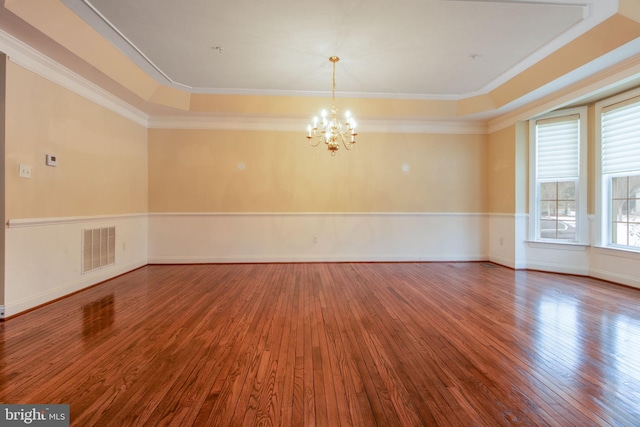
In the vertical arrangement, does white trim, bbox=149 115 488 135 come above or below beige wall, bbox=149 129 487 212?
above

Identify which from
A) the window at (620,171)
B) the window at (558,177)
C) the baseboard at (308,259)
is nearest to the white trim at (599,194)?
the window at (620,171)

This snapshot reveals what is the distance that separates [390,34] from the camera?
344cm

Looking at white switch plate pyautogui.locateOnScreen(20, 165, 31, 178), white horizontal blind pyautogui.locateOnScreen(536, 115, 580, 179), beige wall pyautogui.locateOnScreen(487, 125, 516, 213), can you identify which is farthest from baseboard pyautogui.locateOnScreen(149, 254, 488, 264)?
white switch plate pyautogui.locateOnScreen(20, 165, 31, 178)

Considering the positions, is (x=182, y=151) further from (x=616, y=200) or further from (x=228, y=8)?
(x=616, y=200)

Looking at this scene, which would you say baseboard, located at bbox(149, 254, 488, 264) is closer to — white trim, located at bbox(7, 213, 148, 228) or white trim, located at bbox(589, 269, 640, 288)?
white trim, located at bbox(7, 213, 148, 228)

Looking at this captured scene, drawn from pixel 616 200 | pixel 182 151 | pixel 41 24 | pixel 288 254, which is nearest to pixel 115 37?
pixel 41 24

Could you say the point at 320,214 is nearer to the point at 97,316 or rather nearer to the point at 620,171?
the point at 97,316

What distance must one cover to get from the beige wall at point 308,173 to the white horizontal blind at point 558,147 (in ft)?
3.38

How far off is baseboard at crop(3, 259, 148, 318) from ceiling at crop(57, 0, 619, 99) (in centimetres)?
308

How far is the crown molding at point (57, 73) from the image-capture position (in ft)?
9.82

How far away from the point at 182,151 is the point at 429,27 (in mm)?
4627

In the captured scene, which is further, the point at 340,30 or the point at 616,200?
the point at 616,200

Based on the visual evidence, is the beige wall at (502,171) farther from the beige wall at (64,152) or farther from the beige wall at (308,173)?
the beige wall at (64,152)

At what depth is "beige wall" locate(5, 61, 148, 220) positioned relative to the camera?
309cm
